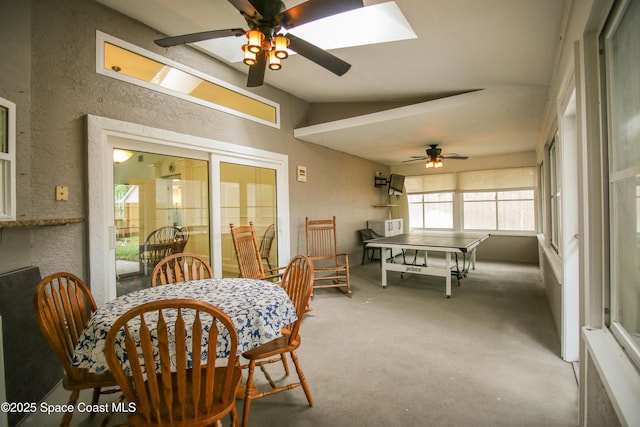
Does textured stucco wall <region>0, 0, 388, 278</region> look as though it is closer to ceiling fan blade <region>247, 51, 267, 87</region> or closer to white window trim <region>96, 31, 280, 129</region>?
white window trim <region>96, 31, 280, 129</region>

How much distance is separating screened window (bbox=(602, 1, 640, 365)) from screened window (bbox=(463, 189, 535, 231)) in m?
5.78

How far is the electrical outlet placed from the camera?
82.4 inches

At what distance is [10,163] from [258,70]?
1.70 m

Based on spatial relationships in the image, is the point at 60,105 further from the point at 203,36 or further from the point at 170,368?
the point at 170,368

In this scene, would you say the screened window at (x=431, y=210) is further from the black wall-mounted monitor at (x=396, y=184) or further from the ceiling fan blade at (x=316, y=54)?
the ceiling fan blade at (x=316, y=54)

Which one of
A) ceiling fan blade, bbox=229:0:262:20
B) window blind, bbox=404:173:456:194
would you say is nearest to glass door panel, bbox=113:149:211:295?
ceiling fan blade, bbox=229:0:262:20

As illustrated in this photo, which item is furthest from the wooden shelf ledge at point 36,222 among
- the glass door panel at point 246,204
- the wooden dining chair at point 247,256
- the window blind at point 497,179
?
the window blind at point 497,179

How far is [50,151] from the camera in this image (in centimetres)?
207

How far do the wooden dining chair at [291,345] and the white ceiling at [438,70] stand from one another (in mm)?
1978

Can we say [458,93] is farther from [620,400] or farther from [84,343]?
[84,343]

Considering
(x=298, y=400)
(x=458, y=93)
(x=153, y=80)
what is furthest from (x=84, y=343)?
(x=458, y=93)

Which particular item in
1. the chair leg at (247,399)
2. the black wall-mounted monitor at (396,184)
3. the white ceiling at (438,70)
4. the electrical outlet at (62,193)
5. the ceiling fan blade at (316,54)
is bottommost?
the chair leg at (247,399)

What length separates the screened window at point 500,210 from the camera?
613cm

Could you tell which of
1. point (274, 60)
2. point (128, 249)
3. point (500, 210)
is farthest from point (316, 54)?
point (500, 210)
